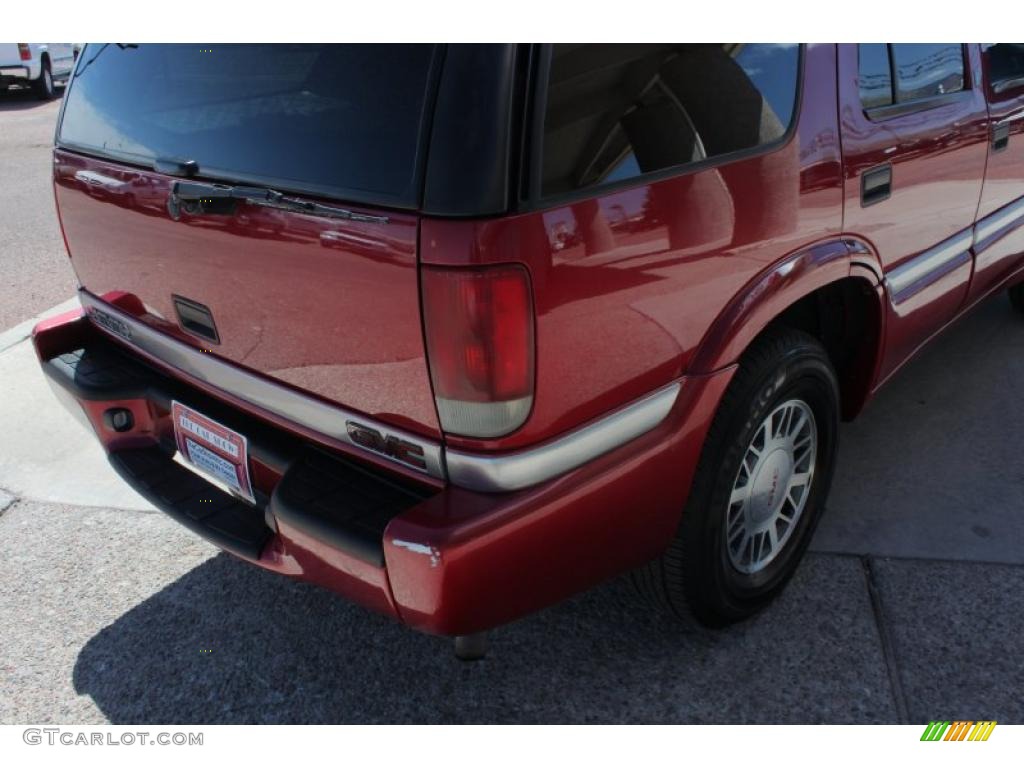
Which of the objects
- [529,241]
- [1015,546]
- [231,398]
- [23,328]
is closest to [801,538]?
[1015,546]

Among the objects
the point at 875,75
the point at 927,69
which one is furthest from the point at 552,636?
the point at 927,69

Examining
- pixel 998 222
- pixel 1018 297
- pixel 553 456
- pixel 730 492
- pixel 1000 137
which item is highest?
pixel 1000 137

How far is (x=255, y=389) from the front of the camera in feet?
7.04

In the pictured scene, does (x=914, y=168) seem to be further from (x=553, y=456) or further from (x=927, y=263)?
(x=553, y=456)

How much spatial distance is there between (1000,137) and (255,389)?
100 inches

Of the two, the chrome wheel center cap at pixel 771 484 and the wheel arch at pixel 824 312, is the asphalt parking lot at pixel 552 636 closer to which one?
the chrome wheel center cap at pixel 771 484

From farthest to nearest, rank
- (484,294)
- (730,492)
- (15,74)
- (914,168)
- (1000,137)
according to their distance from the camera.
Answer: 1. (15,74)
2. (1000,137)
3. (914,168)
4. (730,492)
5. (484,294)

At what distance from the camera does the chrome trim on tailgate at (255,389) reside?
6.21ft

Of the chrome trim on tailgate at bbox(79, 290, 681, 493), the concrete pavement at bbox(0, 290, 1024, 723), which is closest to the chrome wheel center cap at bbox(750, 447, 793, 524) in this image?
the concrete pavement at bbox(0, 290, 1024, 723)

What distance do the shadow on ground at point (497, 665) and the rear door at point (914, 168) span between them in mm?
919

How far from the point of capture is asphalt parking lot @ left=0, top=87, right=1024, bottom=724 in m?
2.29

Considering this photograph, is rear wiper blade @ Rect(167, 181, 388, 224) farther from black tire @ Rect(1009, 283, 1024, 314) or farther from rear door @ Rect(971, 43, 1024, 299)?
black tire @ Rect(1009, 283, 1024, 314)

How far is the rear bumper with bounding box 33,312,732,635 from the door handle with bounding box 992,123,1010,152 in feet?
5.30

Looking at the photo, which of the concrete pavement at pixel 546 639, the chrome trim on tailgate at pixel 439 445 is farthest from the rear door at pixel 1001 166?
the chrome trim on tailgate at pixel 439 445
